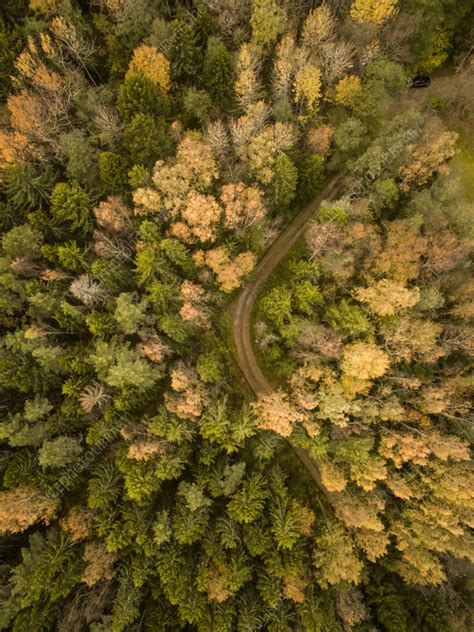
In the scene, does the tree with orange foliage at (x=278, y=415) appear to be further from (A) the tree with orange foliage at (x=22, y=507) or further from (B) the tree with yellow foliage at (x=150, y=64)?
(B) the tree with yellow foliage at (x=150, y=64)

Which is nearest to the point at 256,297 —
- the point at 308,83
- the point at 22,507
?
the point at 308,83

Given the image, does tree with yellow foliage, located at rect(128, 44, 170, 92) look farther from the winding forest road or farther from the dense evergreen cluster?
the winding forest road

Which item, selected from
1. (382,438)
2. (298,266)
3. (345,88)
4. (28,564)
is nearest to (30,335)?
(28,564)

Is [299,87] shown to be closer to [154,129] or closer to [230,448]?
[154,129]

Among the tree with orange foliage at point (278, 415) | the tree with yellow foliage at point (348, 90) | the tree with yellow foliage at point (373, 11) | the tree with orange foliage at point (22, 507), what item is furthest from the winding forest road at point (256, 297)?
the tree with orange foliage at point (22, 507)

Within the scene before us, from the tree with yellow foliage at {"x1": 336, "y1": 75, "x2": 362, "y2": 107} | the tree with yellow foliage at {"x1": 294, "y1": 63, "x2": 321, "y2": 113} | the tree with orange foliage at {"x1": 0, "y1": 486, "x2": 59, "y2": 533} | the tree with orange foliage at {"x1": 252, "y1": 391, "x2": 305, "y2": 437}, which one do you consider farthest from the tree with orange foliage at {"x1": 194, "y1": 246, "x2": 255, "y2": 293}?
the tree with orange foliage at {"x1": 0, "y1": 486, "x2": 59, "y2": 533}

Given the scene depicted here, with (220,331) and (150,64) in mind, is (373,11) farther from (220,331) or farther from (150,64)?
(220,331)
